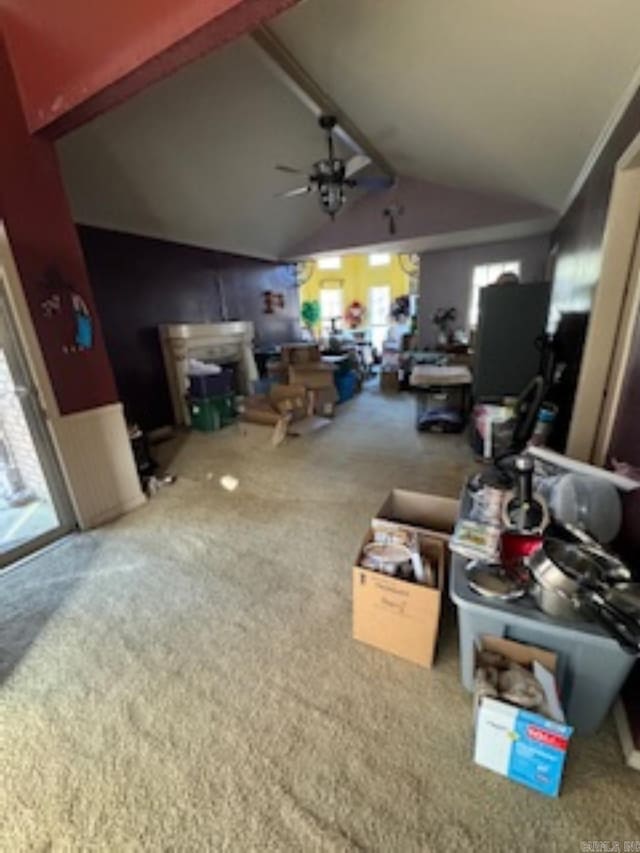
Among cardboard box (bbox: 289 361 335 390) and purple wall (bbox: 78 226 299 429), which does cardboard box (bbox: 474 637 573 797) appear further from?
purple wall (bbox: 78 226 299 429)

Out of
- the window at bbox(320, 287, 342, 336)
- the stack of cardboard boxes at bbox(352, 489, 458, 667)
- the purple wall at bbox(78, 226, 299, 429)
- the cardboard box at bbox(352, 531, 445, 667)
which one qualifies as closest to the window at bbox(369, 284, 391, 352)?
the window at bbox(320, 287, 342, 336)

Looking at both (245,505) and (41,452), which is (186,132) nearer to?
(41,452)

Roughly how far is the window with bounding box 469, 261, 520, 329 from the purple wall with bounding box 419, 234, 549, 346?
2.5 inches

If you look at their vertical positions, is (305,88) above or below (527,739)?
above

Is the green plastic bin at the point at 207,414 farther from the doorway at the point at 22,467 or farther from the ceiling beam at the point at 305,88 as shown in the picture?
the ceiling beam at the point at 305,88

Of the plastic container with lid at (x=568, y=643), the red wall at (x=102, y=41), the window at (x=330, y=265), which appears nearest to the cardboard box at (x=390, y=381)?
the red wall at (x=102, y=41)

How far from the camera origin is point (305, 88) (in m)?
3.06

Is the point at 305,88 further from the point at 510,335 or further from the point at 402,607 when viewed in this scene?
the point at 402,607

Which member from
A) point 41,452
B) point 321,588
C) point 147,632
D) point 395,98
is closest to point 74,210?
point 41,452

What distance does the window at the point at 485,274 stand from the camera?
5.97 meters

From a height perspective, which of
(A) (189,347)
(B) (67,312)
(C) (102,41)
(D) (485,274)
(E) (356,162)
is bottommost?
(A) (189,347)

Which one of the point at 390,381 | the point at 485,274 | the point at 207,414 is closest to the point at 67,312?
the point at 207,414

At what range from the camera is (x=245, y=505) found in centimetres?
266

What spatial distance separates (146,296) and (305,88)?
108 inches
